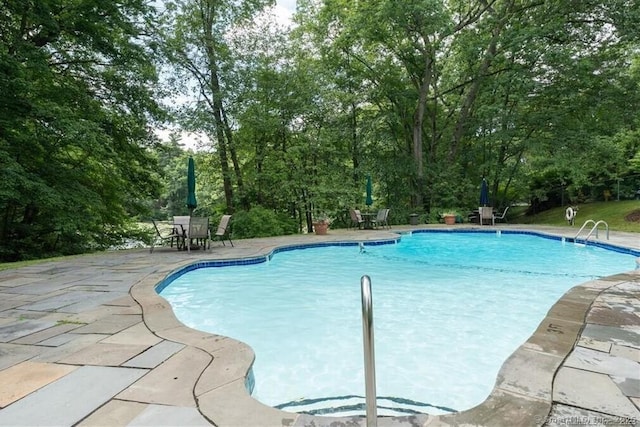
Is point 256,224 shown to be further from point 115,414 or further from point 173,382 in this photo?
point 115,414

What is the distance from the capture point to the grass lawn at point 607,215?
11629mm

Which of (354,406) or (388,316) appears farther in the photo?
(388,316)

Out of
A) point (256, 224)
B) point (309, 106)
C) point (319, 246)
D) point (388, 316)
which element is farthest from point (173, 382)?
point (309, 106)

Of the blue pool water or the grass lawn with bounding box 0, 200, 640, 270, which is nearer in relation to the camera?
the blue pool water

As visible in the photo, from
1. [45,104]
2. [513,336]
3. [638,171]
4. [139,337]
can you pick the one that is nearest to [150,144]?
[45,104]

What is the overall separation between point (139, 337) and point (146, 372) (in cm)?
70

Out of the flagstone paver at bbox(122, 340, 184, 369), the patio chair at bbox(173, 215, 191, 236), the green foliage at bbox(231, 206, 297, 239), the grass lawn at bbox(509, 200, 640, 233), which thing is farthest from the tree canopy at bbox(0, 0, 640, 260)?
the flagstone paver at bbox(122, 340, 184, 369)

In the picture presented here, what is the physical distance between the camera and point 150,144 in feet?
33.5

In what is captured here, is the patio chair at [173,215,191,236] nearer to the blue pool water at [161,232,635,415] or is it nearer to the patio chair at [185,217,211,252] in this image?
the patio chair at [185,217,211,252]

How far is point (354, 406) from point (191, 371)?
1.12 m

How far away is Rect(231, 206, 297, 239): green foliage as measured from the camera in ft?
38.4

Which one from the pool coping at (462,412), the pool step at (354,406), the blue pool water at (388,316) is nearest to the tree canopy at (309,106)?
the blue pool water at (388,316)

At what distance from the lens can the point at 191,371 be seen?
84.9 inches

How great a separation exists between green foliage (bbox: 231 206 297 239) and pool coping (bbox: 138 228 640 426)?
841 centimetres
